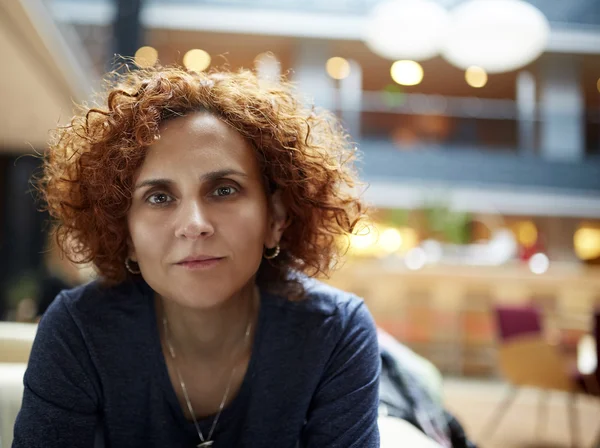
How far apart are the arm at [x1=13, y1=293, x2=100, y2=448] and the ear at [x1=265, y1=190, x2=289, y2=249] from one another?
0.49 metres

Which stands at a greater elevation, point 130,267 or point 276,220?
point 276,220

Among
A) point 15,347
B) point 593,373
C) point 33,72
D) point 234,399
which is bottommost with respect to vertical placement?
point 593,373

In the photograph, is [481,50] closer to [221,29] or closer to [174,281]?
[174,281]

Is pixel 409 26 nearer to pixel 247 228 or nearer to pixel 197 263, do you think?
pixel 247 228

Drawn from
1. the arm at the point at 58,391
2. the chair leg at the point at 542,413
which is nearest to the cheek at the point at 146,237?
the arm at the point at 58,391

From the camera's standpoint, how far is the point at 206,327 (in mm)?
1438

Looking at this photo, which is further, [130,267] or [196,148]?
[130,267]

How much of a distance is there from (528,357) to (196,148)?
2935 millimetres

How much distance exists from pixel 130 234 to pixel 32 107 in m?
6.38

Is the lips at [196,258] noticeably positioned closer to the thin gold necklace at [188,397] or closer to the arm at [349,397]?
the thin gold necklace at [188,397]

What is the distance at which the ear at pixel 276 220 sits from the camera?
4.79ft

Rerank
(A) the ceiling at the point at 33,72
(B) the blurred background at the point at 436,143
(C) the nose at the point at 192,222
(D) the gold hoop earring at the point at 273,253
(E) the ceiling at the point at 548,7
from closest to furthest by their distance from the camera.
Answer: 1. (C) the nose at the point at 192,222
2. (D) the gold hoop earring at the point at 273,253
3. (A) the ceiling at the point at 33,72
4. (B) the blurred background at the point at 436,143
5. (E) the ceiling at the point at 548,7

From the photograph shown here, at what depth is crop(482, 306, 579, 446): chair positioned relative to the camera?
345 centimetres

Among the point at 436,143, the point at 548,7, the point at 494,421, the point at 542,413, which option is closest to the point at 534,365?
the point at 494,421
